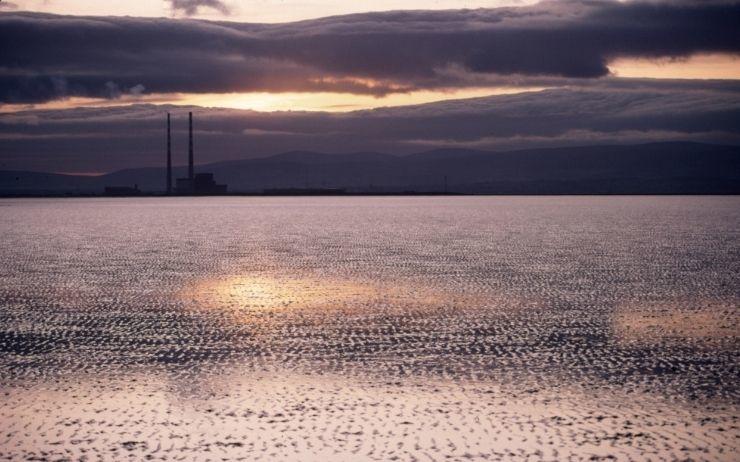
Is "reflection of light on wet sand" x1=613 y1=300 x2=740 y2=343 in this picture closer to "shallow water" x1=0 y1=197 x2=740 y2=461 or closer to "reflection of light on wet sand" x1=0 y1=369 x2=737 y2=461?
"shallow water" x1=0 y1=197 x2=740 y2=461

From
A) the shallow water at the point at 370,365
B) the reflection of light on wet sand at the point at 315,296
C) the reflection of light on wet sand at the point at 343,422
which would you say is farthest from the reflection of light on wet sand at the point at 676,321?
the reflection of light on wet sand at the point at 343,422

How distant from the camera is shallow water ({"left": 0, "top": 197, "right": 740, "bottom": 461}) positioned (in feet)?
38.1

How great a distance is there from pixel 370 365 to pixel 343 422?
151 inches

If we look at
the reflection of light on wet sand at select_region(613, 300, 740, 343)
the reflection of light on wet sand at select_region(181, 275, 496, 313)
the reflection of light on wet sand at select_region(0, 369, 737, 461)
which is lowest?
the reflection of light on wet sand at select_region(181, 275, 496, 313)

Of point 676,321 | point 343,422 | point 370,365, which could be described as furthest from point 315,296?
point 343,422

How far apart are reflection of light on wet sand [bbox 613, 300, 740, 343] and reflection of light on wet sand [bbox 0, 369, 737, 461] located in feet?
20.7

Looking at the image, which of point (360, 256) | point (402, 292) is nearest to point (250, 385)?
point (402, 292)

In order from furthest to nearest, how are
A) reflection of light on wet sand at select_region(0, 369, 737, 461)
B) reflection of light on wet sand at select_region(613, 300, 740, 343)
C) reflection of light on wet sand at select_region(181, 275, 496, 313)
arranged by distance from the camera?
reflection of light on wet sand at select_region(181, 275, 496, 313), reflection of light on wet sand at select_region(613, 300, 740, 343), reflection of light on wet sand at select_region(0, 369, 737, 461)

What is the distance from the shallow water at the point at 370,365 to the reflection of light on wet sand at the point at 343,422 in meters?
0.04

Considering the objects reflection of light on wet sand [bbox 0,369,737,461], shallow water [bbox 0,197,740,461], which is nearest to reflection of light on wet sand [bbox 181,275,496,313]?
shallow water [bbox 0,197,740,461]

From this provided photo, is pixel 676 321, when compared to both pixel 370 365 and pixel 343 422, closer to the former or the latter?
pixel 370 365

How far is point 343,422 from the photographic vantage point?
1241 cm

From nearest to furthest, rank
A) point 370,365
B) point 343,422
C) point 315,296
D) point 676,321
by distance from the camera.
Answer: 1. point 343,422
2. point 370,365
3. point 676,321
4. point 315,296

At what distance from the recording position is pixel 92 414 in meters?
12.9
